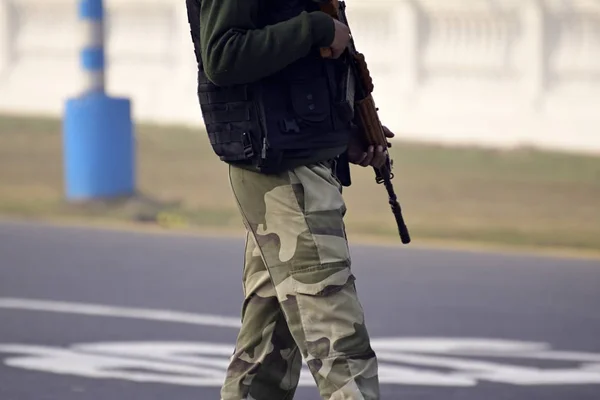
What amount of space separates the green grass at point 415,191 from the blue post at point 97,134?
20 cm

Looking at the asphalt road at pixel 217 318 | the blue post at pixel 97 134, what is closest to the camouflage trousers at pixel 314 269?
the asphalt road at pixel 217 318

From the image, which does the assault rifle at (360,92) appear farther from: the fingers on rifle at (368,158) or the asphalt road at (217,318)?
the asphalt road at (217,318)

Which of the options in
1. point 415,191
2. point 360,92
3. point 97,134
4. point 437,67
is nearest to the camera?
point 360,92

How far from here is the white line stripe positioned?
8.06 m

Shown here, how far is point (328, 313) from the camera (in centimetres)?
432

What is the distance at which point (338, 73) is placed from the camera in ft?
14.8

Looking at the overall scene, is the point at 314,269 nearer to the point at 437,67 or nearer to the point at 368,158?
the point at 368,158

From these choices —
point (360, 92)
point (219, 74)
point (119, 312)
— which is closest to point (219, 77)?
point (219, 74)

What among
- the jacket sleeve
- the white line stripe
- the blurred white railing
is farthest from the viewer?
the blurred white railing

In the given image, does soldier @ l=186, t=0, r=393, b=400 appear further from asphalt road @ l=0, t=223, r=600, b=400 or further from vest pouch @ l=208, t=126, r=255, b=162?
asphalt road @ l=0, t=223, r=600, b=400

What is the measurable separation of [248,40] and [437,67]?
12776 mm

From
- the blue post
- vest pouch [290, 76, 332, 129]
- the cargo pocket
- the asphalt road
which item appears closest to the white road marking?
the asphalt road

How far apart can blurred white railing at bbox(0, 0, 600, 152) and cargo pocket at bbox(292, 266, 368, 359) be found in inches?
458

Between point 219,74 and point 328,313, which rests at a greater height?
point 219,74
